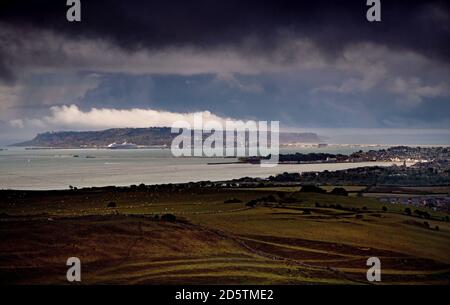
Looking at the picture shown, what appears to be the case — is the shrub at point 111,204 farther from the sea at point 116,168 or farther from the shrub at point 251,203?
the shrub at point 251,203

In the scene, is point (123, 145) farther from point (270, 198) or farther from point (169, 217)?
point (169, 217)

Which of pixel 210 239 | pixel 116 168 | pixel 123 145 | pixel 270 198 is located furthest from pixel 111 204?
pixel 123 145

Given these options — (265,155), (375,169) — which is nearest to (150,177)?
(265,155)

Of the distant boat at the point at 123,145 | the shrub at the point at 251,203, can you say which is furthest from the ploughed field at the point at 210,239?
the distant boat at the point at 123,145

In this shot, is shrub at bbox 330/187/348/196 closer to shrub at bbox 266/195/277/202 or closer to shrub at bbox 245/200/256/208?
shrub at bbox 266/195/277/202

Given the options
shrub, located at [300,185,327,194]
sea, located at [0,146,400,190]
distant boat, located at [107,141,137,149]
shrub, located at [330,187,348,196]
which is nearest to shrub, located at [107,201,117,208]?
sea, located at [0,146,400,190]
